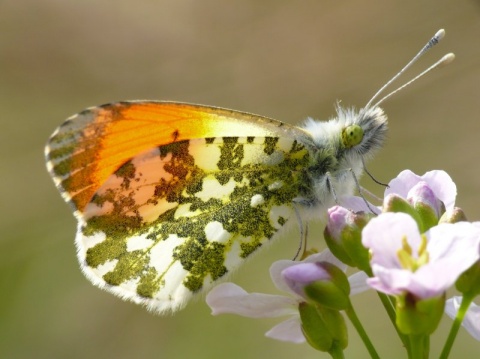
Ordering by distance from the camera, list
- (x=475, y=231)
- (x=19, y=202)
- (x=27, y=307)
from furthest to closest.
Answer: (x=19, y=202), (x=27, y=307), (x=475, y=231)

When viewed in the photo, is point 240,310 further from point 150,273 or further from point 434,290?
point 434,290

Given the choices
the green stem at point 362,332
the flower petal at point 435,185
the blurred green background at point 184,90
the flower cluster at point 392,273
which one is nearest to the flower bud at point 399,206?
the flower cluster at point 392,273

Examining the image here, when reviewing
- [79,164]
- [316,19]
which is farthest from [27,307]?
[316,19]

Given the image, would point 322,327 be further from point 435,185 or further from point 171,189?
point 171,189

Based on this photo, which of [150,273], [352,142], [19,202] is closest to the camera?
[150,273]

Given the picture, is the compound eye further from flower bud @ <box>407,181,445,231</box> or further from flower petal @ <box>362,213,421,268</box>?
flower petal @ <box>362,213,421,268</box>

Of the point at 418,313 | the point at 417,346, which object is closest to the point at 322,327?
the point at 417,346
